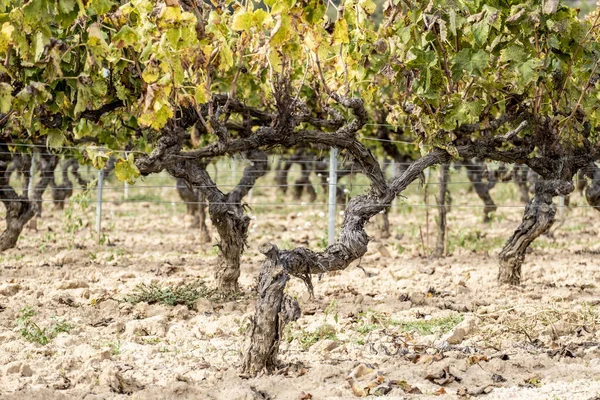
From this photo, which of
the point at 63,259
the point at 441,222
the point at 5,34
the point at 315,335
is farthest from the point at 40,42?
the point at 441,222

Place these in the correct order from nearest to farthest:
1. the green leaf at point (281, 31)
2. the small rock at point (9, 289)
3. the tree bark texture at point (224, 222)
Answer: the green leaf at point (281, 31)
the tree bark texture at point (224, 222)
the small rock at point (9, 289)

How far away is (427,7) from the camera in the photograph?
18.5 ft

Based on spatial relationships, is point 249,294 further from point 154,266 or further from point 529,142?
point 529,142

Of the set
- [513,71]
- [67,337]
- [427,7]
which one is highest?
[427,7]

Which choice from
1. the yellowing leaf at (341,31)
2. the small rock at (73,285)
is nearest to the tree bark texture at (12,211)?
the small rock at (73,285)

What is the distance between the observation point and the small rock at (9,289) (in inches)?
287

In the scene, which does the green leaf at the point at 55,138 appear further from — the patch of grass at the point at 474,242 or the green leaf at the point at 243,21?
the patch of grass at the point at 474,242

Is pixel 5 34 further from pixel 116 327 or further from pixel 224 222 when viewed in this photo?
pixel 224 222

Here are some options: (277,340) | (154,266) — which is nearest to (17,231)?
(154,266)

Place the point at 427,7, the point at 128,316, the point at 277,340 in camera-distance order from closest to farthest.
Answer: the point at 277,340 → the point at 427,7 → the point at 128,316

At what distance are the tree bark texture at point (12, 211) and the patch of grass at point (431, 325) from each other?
5.51m

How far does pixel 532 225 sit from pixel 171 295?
3528 millimetres

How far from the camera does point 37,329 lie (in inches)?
235

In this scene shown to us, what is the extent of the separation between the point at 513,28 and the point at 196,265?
16.1 feet
